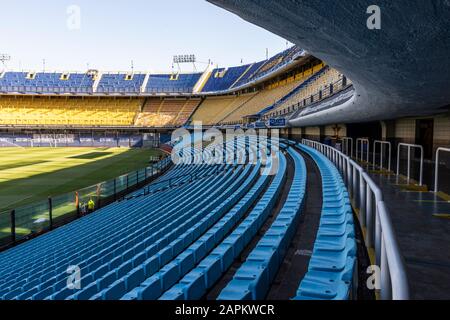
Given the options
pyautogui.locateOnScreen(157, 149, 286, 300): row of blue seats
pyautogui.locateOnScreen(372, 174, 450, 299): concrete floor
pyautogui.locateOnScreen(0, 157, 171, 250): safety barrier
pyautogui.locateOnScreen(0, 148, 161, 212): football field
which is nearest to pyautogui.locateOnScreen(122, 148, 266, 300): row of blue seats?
pyautogui.locateOnScreen(157, 149, 286, 300): row of blue seats

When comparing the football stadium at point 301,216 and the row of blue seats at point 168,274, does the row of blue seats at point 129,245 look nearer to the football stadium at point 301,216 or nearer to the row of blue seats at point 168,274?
the football stadium at point 301,216

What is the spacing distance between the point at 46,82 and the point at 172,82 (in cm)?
2240

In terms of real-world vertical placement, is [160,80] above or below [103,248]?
above

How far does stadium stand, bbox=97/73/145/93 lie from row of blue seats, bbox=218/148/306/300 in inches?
2284

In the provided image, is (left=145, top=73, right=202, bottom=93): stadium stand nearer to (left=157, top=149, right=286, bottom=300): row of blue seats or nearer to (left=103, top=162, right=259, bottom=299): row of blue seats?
(left=157, top=149, right=286, bottom=300): row of blue seats

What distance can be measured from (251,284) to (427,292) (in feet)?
4.51

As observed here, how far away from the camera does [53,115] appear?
56.3m

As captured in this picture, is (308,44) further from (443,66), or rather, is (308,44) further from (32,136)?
(32,136)

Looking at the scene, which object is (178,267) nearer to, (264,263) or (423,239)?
(264,263)

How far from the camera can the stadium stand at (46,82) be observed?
185 feet

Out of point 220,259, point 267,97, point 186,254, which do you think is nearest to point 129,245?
point 186,254

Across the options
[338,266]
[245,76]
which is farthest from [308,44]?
[245,76]

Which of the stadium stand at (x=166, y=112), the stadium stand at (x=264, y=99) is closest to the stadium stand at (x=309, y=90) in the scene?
the stadium stand at (x=264, y=99)

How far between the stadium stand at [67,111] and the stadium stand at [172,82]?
159 inches
